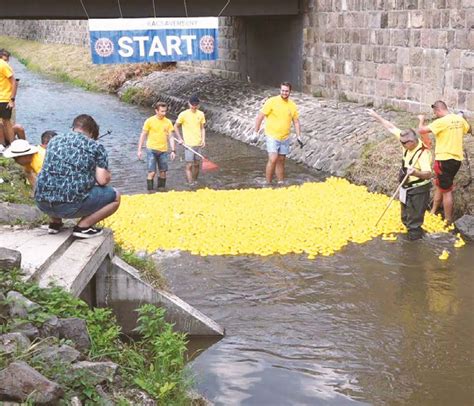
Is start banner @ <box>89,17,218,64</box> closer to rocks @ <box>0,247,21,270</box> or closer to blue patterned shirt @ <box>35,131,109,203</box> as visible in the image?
blue patterned shirt @ <box>35,131,109,203</box>

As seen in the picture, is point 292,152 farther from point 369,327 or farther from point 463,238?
point 369,327

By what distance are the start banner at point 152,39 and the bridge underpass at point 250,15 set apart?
90cm

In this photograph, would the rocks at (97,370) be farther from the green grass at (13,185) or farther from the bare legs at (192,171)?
the bare legs at (192,171)

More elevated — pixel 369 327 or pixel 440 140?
pixel 440 140

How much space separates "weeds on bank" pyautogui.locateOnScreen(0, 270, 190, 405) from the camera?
4.84m

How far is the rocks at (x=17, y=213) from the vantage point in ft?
25.6

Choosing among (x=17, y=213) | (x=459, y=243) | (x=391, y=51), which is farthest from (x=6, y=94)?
(x=391, y=51)

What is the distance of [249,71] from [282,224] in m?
16.8

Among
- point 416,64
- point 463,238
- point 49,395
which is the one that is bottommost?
point 463,238

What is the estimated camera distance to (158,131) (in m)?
14.0

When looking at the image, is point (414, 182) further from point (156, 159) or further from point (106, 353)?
point (106, 353)

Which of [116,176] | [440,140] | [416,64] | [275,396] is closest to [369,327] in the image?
[275,396]

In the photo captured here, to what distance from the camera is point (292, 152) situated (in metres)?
18.0

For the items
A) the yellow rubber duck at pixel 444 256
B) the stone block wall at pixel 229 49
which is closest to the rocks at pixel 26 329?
the yellow rubber duck at pixel 444 256
